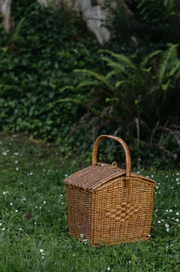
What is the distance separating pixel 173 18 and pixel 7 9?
4005 mm

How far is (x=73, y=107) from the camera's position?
4902 millimetres

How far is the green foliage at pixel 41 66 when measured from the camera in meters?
5.11

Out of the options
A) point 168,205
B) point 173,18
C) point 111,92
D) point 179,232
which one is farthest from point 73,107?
point 179,232

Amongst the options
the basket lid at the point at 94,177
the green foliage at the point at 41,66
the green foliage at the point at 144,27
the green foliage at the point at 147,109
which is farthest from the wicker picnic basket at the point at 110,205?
the green foliage at the point at 144,27

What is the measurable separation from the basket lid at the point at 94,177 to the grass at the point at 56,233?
1.49 feet

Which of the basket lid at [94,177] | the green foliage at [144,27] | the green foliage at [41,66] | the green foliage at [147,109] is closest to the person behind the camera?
the basket lid at [94,177]

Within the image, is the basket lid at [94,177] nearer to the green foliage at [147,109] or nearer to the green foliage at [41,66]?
the green foliage at [147,109]

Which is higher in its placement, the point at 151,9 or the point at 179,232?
the point at 151,9

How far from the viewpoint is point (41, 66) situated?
5.70 m

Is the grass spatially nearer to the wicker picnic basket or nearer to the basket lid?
the wicker picnic basket

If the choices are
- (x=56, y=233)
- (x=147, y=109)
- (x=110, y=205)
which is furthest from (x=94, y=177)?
(x=147, y=109)

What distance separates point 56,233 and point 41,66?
4.12m

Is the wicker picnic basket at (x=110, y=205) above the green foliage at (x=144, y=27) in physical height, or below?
below

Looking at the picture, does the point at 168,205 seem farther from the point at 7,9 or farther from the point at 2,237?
the point at 7,9
